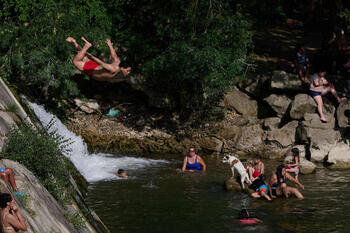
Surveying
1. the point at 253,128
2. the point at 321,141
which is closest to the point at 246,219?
the point at 321,141

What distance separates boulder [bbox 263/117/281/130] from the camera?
75.1ft

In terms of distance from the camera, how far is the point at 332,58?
24.0m

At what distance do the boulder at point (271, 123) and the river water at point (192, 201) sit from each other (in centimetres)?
250

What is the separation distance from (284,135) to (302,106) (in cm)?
144

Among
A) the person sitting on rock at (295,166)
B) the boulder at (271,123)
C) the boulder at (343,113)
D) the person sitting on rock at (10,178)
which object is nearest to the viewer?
the person sitting on rock at (10,178)

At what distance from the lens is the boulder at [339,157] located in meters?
19.9

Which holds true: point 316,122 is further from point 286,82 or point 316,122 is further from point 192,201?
point 192,201

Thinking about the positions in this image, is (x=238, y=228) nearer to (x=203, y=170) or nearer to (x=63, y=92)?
(x=203, y=170)

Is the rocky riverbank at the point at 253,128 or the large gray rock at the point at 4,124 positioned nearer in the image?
the large gray rock at the point at 4,124

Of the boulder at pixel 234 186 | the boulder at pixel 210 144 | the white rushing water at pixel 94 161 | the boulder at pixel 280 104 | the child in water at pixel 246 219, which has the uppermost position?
the boulder at pixel 280 104

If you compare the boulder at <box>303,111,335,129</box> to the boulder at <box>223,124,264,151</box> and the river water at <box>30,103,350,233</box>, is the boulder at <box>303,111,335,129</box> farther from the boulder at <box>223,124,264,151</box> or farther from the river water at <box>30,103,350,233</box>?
the river water at <box>30,103,350,233</box>

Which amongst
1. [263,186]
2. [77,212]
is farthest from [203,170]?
[77,212]

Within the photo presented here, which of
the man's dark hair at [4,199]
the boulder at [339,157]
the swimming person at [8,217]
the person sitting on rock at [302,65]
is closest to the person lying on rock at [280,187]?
the boulder at [339,157]

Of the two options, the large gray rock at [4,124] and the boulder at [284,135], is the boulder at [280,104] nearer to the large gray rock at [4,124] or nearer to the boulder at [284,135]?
the boulder at [284,135]
